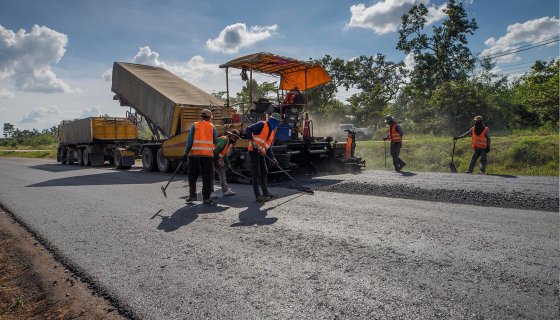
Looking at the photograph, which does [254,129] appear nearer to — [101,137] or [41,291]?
[41,291]

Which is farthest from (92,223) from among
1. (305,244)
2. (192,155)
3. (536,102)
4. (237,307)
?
(536,102)

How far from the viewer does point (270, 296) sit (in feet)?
8.48

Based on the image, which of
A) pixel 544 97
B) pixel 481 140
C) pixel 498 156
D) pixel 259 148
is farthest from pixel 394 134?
pixel 544 97

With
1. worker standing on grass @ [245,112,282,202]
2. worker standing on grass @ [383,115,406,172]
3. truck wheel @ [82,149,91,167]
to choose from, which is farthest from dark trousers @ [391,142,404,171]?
truck wheel @ [82,149,91,167]

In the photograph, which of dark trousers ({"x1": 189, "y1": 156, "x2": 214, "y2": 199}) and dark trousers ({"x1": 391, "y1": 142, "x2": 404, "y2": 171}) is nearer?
dark trousers ({"x1": 189, "y1": 156, "x2": 214, "y2": 199})

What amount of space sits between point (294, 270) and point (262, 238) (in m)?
0.99

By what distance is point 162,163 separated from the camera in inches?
493

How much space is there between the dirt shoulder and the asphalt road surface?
0.11 meters

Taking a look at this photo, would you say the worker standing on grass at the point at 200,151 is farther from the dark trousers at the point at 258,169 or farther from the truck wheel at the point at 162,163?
the truck wheel at the point at 162,163

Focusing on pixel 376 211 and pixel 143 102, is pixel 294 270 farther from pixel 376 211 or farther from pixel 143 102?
pixel 143 102

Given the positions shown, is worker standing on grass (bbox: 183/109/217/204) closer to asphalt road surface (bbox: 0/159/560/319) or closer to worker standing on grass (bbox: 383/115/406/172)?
asphalt road surface (bbox: 0/159/560/319)

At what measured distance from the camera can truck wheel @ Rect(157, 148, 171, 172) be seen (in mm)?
12312

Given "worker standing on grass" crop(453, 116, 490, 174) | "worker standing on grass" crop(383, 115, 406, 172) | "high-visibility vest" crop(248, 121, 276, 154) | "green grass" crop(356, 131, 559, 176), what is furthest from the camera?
"worker standing on grass" crop(383, 115, 406, 172)

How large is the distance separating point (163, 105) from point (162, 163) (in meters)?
2.04
